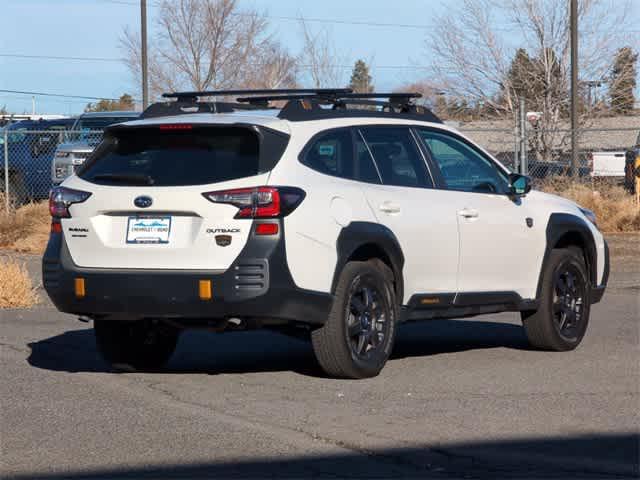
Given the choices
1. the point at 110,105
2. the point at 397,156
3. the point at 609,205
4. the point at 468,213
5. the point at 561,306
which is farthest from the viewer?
the point at 110,105

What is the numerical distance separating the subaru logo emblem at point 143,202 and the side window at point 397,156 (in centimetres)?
174

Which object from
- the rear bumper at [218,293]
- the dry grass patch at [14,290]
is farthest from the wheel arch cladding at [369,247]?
the dry grass patch at [14,290]

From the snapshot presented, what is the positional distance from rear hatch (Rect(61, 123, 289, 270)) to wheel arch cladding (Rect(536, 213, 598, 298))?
2.86 meters

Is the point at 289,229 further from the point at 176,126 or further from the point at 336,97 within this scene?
the point at 336,97

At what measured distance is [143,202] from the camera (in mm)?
8469

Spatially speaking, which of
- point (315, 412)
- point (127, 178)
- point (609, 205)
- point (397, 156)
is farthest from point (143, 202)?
point (609, 205)

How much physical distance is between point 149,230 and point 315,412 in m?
1.65

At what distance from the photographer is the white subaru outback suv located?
27.1 ft

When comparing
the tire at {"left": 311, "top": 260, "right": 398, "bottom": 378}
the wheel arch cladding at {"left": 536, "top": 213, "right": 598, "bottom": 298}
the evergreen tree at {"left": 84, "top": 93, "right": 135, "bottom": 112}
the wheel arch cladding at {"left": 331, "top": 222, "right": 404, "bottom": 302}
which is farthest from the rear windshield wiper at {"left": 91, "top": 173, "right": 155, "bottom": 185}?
the evergreen tree at {"left": 84, "top": 93, "right": 135, "bottom": 112}

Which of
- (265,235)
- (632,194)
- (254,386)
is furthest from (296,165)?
(632,194)

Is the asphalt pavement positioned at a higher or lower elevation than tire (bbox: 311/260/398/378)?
lower

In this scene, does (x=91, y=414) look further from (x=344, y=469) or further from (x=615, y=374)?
(x=615, y=374)

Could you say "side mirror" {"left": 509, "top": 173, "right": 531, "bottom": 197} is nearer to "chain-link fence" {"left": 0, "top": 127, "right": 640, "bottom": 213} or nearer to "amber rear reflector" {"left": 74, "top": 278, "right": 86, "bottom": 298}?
"amber rear reflector" {"left": 74, "top": 278, "right": 86, "bottom": 298}

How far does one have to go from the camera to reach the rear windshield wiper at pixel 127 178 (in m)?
8.59
